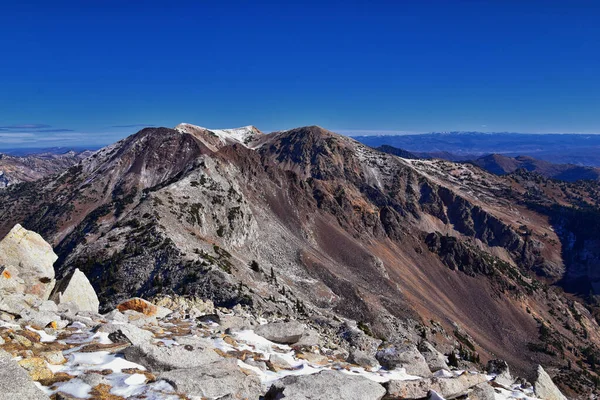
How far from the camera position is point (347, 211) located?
139875mm

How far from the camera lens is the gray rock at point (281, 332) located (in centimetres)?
2253

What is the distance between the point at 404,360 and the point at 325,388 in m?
8.71

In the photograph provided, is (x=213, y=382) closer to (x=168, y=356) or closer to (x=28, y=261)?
(x=168, y=356)

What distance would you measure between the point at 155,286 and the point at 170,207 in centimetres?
2935

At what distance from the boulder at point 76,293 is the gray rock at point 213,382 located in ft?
53.4

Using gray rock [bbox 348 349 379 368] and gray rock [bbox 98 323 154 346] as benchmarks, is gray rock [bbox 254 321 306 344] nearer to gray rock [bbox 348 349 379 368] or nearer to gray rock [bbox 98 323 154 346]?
gray rock [bbox 348 349 379 368]

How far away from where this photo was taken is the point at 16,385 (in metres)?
9.37

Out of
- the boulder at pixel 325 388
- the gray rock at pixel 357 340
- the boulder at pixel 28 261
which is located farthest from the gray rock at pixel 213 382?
the gray rock at pixel 357 340

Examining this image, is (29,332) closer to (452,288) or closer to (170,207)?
(170,207)

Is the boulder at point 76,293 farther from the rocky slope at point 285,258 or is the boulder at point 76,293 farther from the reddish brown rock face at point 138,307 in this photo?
the rocky slope at point 285,258

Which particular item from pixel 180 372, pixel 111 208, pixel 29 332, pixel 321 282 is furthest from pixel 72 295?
pixel 111 208

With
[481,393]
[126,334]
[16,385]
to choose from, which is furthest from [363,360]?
[16,385]

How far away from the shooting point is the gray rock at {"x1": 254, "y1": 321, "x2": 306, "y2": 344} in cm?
2253

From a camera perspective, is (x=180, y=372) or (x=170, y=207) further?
(x=170, y=207)
